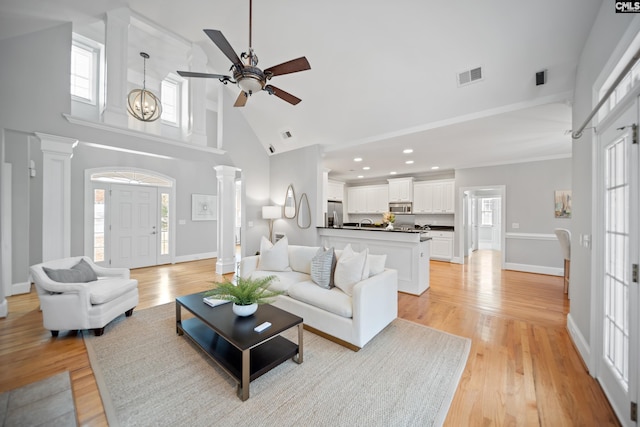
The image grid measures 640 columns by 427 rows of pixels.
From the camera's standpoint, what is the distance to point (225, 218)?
5.29 m

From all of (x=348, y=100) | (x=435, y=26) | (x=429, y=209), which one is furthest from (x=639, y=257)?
(x=429, y=209)

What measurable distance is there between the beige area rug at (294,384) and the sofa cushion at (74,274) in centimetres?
72

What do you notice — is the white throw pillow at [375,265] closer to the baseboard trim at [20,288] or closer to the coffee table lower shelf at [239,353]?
the coffee table lower shelf at [239,353]

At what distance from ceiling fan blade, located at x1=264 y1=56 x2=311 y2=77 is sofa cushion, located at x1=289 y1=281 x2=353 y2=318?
7.09ft

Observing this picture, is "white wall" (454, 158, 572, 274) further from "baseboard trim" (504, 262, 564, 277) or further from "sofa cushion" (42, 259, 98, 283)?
"sofa cushion" (42, 259, 98, 283)

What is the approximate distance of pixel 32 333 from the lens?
265 cm

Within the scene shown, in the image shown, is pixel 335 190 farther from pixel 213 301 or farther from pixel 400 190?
pixel 213 301

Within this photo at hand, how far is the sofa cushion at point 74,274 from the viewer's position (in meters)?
2.62

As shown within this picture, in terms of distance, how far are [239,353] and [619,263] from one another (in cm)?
287

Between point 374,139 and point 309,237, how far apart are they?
2366 millimetres

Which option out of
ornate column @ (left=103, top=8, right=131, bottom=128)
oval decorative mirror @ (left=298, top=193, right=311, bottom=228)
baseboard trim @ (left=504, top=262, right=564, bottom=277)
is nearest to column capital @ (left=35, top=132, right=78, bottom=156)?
ornate column @ (left=103, top=8, right=131, bottom=128)

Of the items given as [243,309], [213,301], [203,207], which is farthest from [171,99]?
[243,309]

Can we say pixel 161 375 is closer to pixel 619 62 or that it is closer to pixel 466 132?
pixel 619 62

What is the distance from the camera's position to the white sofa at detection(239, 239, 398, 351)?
89.4 inches
